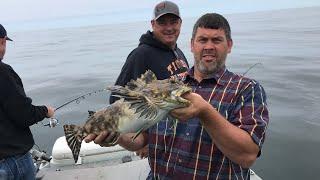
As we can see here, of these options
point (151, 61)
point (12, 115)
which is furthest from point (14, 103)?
point (151, 61)

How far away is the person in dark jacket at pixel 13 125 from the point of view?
595cm

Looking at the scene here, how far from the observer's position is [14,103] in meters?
5.99

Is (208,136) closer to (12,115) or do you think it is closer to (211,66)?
(211,66)

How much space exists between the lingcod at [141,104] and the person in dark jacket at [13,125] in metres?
2.67

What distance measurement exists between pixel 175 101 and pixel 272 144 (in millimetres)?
10465

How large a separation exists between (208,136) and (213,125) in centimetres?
45

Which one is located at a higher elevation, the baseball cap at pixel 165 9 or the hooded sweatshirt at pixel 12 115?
the baseball cap at pixel 165 9

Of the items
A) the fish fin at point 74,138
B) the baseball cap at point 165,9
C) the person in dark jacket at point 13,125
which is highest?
the baseball cap at point 165,9

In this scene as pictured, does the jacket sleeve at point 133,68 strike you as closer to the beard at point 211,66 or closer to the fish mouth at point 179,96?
the beard at point 211,66

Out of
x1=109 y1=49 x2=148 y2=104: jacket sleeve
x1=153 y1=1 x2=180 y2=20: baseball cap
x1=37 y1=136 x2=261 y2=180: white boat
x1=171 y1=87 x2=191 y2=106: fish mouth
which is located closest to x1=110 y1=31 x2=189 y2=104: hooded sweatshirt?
x1=109 y1=49 x2=148 y2=104: jacket sleeve

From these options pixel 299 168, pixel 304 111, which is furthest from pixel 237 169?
pixel 304 111

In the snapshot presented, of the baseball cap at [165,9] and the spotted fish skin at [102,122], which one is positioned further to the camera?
the baseball cap at [165,9]

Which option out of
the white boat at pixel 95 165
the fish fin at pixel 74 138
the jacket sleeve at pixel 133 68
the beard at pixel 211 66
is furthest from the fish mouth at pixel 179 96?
the white boat at pixel 95 165

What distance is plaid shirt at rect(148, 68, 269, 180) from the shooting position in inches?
144
